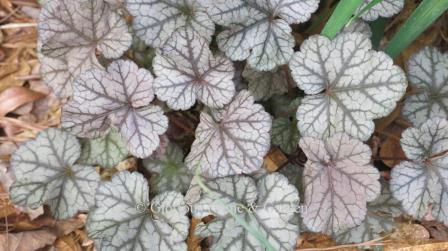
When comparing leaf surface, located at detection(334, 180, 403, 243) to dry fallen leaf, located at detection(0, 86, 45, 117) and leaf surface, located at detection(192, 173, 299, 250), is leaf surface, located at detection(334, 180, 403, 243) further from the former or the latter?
dry fallen leaf, located at detection(0, 86, 45, 117)

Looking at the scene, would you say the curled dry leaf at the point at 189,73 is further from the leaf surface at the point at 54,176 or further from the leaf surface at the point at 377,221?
the leaf surface at the point at 377,221

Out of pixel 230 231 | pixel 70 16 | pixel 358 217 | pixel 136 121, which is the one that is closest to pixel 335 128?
pixel 358 217

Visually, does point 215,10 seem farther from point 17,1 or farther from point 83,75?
point 17,1

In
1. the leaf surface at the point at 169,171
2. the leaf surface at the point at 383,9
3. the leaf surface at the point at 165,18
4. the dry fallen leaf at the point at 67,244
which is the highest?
the leaf surface at the point at 383,9

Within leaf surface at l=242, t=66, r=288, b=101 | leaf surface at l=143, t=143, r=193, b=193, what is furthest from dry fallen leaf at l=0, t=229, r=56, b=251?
leaf surface at l=242, t=66, r=288, b=101

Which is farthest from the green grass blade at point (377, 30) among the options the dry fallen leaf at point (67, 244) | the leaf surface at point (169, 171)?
the dry fallen leaf at point (67, 244)

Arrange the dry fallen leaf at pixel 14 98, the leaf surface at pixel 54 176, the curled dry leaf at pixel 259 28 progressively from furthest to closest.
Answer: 1. the dry fallen leaf at pixel 14 98
2. the leaf surface at pixel 54 176
3. the curled dry leaf at pixel 259 28

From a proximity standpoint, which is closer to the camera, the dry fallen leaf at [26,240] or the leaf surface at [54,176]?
the leaf surface at [54,176]
